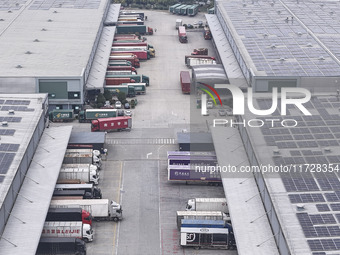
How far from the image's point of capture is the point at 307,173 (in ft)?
227

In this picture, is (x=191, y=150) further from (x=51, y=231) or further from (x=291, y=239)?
(x=291, y=239)

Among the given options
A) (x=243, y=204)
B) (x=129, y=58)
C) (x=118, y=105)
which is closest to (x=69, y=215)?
(x=243, y=204)

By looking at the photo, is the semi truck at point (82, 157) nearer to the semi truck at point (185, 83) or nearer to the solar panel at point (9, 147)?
the solar panel at point (9, 147)

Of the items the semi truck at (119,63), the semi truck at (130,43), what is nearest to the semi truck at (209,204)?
the semi truck at (119,63)

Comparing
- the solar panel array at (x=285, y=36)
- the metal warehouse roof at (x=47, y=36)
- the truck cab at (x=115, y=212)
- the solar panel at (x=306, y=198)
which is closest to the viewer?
the solar panel at (x=306, y=198)

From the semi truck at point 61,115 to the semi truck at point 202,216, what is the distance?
3480 centimetres

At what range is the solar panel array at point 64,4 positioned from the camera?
478 ft

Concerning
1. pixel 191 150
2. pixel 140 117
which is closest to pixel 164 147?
pixel 191 150

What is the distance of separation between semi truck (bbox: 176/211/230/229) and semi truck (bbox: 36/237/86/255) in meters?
9.99

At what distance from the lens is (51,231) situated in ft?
221

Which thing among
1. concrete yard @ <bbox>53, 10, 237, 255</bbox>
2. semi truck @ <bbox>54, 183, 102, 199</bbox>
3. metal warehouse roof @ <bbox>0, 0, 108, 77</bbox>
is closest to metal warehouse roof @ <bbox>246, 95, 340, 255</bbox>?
concrete yard @ <bbox>53, 10, 237, 255</bbox>

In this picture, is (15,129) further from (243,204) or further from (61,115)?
(243,204)

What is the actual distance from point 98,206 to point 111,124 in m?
25.7

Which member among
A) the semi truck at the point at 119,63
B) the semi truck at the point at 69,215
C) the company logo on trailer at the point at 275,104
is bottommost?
the semi truck at the point at 119,63
